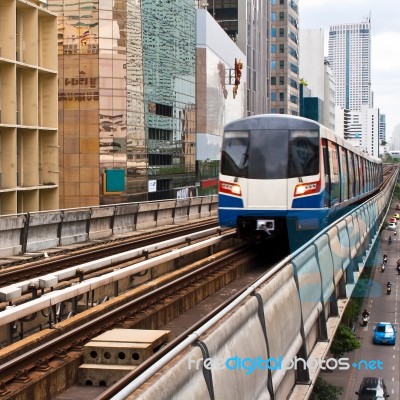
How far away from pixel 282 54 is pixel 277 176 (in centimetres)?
11779

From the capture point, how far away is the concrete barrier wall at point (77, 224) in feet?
64.4

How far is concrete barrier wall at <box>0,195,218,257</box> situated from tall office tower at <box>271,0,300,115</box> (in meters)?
102

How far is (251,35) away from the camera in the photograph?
111 m

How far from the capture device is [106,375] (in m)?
8.16

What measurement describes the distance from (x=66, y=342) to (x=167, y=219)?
75.2 ft

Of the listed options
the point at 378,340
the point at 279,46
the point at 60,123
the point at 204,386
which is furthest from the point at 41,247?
the point at 279,46

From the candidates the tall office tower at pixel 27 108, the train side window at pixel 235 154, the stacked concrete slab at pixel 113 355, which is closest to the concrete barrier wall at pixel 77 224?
the train side window at pixel 235 154

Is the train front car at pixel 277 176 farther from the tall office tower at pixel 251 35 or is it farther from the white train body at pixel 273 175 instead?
the tall office tower at pixel 251 35

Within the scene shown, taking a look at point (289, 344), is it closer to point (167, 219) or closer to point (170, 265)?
point (170, 265)

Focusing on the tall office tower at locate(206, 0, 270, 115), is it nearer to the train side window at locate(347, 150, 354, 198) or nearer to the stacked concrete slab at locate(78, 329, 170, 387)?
the train side window at locate(347, 150, 354, 198)

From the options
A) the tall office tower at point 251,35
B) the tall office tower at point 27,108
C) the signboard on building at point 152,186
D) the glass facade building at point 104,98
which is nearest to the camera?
the tall office tower at point 27,108

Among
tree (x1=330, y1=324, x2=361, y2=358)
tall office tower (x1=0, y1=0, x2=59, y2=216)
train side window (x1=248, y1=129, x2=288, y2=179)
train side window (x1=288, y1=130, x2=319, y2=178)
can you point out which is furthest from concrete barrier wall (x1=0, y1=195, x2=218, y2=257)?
tree (x1=330, y1=324, x2=361, y2=358)

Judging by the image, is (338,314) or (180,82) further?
(180,82)

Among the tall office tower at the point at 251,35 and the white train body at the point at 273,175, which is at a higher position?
the tall office tower at the point at 251,35
